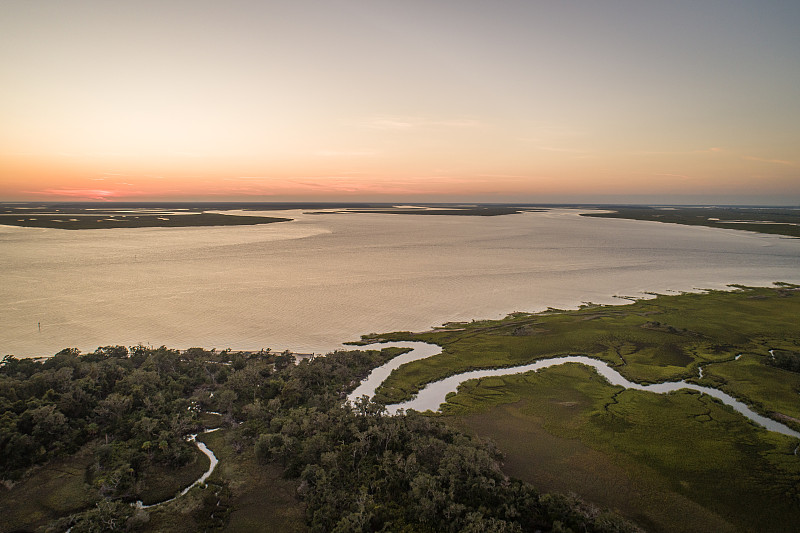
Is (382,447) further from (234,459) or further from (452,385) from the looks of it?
(452,385)

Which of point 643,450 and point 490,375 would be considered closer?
point 643,450

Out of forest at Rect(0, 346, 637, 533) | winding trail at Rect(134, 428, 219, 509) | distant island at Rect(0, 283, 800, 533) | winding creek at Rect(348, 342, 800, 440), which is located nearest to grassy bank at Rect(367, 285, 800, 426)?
distant island at Rect(0, 283, 800, 533)

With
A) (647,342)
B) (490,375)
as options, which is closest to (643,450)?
(490,375)

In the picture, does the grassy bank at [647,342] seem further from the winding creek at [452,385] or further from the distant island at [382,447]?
the winding creek at [452,385]

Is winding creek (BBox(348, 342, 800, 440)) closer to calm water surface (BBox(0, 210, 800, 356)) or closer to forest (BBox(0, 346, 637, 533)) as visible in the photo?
forest (BBox(0, 346, 637, 533))

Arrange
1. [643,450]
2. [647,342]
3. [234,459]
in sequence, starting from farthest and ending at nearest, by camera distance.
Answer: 1. [647,342]
2. [643,450]
3. [234,459]

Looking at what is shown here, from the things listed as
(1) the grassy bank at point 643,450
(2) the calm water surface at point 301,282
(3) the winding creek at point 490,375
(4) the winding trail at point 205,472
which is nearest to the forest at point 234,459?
(4) the winding trail at point 205,472

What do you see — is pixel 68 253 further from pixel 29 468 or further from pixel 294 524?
pixel 294 524
